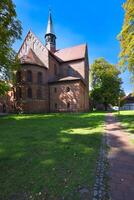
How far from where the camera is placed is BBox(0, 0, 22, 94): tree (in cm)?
1655

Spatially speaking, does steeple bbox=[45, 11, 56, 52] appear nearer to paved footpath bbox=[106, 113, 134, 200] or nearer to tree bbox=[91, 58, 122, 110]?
tree bbox=[91, 58, 122, 110]

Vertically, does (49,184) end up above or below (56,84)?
below

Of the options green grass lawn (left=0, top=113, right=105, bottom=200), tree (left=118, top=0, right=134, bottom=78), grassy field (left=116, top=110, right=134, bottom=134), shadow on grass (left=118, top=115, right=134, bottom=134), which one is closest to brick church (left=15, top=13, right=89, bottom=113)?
grassy field (left=116, top=110, right=134, bottom=134)

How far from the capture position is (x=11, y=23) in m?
18.3

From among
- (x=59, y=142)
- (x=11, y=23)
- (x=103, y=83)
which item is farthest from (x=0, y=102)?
(x=59, y=142)

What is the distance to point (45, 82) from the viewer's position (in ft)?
120

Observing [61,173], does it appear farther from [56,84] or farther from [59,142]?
[56,84]

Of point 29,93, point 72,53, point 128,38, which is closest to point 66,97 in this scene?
point 29,93

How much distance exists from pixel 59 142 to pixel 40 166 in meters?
3.07

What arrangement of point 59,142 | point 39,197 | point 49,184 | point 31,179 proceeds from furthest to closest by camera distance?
point 59,142 < point 31,179 < point 49,184 < point 39,197

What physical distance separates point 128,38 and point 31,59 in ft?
73.6

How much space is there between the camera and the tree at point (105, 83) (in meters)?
48.2

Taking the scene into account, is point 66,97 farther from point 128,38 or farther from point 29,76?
point 128,38

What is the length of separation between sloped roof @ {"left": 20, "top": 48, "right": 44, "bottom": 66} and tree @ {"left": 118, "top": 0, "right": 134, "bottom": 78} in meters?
20.0
